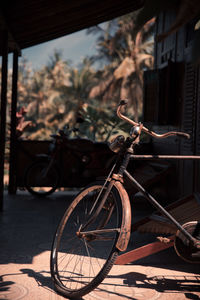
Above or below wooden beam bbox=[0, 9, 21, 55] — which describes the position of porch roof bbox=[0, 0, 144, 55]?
above

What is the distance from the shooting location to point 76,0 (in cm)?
514

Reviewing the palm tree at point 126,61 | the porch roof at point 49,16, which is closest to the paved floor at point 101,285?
the porch roof at point 49,16

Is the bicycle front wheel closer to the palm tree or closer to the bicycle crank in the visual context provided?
the bicycle crank

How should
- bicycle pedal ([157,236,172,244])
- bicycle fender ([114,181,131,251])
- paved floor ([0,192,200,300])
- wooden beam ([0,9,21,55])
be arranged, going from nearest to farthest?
1. bicycle fender ([114,181,131,251])
2. paved floor ([0,192,200,300])
3. bicycle pedal ([157,236,172,244])
4. wooden beam ([0,9,21,55])

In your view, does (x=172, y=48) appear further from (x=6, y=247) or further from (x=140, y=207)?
(x=6, y=247)

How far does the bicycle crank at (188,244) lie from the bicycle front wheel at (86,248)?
1.62ft

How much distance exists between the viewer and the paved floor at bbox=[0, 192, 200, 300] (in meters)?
2.76

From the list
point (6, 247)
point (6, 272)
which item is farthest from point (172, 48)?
point (6, 272)

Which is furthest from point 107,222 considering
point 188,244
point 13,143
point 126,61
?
point 126,61

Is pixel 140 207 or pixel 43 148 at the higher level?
pixel 43 148

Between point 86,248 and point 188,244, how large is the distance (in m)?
0.84

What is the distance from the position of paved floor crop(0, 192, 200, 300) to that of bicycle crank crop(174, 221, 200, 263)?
0.27 metres

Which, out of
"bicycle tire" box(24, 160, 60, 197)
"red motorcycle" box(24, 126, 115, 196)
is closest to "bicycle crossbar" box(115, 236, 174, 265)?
"red motorcycle" box(24, 126, 115, 196)

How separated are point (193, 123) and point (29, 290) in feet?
11.1
